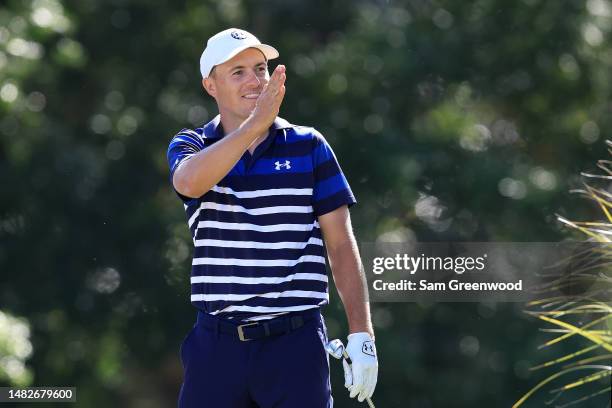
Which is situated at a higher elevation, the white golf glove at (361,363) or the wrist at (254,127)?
the wrist at (254,127)

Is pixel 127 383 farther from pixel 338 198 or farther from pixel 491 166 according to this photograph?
pixel 338 198

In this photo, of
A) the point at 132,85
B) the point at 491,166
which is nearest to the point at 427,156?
the point at 491,166

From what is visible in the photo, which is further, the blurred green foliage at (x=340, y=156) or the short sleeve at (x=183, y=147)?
the blurred green foliage at (x=340, y=156)

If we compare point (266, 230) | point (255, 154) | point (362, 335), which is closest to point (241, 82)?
point (255, 154)

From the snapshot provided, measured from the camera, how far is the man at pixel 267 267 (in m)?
3.52

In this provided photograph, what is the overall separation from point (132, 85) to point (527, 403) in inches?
173

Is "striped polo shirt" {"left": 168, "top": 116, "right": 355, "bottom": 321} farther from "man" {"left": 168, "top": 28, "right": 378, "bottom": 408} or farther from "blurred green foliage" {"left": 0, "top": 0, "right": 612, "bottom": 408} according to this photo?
"blurred green foliage" {"left": 0, "top": 0, "right": 612, "bottom": 408}

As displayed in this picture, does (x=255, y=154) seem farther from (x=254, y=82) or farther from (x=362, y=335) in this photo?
(x=362, y=335)

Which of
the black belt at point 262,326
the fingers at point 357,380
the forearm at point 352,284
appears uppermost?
the forearm at point 352,284

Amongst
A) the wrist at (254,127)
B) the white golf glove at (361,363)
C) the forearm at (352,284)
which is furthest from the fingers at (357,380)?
the wrist at (254,127)

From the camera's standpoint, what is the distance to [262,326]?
11.6ft

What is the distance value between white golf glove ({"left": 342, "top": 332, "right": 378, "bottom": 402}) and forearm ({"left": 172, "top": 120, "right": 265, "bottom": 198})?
0.58 metres

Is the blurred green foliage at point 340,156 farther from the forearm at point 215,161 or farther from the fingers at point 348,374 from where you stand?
the forearm at point 215,161

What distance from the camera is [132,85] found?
11.8 metres
